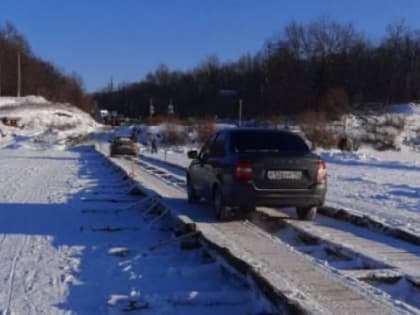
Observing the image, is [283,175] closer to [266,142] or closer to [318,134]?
[266,142]

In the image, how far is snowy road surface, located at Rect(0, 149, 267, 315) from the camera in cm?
634

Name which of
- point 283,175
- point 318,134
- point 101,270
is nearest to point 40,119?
point 318,134

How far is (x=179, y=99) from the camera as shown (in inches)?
5802

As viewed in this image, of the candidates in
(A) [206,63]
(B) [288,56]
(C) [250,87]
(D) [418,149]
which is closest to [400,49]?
(B) [288,56]

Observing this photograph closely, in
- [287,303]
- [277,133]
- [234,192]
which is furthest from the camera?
[277,133]

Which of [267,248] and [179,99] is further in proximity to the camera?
[179,99]

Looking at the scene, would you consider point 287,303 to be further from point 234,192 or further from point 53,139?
point 53,139

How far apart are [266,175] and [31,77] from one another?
120311mm

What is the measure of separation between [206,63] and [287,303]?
144m

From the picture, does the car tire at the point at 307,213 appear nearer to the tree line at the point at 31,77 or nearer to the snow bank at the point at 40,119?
the snow bank at the point at 40,119

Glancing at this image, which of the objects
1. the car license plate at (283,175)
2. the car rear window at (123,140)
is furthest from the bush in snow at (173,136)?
the car license plate at (283,175)

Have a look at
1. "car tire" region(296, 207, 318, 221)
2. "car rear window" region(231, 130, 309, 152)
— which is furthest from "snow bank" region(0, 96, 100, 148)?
"car tire" region(296, 207, 318, 221)

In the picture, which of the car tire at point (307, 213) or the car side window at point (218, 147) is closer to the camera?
the car tire at point (307, 213)

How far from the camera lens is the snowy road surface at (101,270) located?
6344 millimetres
